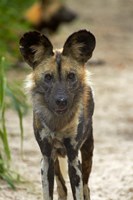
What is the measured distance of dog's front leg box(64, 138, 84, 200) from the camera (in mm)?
5133

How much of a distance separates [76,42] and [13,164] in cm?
216

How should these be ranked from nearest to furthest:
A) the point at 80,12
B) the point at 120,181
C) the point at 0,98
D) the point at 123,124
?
the point at 0,98 < the point at 120,181 < the point at 123,124 < the point at 80,12

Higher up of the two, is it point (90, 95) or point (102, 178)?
point (90, 95)

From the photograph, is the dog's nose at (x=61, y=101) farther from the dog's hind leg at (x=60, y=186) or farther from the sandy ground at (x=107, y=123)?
the sandy ground at (x=107, y=123)

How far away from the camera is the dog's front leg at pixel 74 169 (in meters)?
5.13

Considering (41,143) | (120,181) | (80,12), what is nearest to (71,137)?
(41,143)

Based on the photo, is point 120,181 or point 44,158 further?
point 120,181

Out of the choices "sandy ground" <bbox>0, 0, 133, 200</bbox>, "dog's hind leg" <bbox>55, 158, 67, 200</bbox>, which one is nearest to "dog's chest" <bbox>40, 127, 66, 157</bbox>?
"dog's hind leg" <bbox>55, 158, 67, 200</bbox>

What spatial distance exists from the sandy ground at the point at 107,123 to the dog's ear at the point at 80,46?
1.34m

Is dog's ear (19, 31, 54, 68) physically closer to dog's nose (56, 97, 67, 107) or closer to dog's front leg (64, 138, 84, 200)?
dog's nose (56, 97, 67, 107)

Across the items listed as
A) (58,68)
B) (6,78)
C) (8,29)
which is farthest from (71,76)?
(8,29)

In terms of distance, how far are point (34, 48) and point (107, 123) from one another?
164 inches

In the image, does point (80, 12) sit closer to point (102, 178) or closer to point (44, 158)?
point (102, 178)

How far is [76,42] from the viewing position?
515 centimetres
